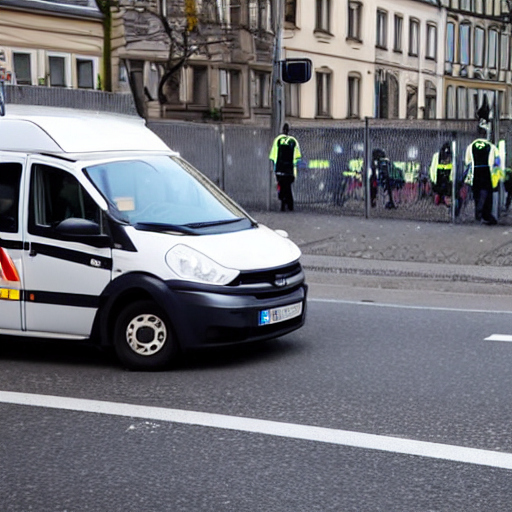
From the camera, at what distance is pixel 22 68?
109 ft

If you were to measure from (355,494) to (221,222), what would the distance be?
3895 millimetres

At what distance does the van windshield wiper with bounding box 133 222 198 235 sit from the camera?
8648mm

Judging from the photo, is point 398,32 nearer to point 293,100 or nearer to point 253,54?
point 293,100

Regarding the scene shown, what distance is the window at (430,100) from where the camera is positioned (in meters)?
51.4

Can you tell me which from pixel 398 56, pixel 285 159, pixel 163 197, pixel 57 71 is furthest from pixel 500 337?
pixel 398 56

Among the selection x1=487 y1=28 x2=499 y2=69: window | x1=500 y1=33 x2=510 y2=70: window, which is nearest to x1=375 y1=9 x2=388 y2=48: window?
x1=487 y1=28 x2=499 y2=69: window

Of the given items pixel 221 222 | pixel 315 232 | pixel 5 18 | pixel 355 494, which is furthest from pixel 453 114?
pixel 355 494

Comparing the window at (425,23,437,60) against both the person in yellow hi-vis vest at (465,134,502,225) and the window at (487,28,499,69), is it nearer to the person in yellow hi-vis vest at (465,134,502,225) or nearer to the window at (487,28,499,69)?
the window at (487,28,499,69)

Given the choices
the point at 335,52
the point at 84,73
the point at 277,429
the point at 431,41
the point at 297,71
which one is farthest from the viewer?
the point at 431,41

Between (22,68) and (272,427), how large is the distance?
1102 inches

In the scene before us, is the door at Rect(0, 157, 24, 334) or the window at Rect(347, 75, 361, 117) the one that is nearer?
the door at Rect(0, 157, 24, 334)

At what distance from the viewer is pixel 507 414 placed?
23.4 feet

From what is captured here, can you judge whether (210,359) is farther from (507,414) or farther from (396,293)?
(396,293)

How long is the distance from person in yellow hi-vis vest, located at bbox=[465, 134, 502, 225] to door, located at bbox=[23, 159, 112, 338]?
42.3ft
